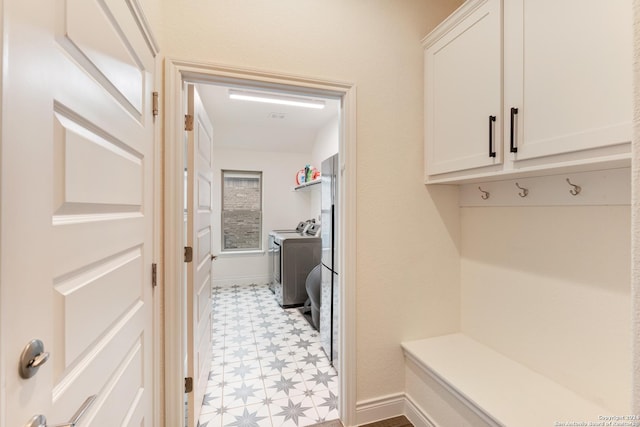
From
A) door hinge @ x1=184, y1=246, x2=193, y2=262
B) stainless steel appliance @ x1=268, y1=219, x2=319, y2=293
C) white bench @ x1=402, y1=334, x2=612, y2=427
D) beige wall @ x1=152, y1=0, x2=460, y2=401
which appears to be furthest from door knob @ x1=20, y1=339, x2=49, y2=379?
stainless steel appliance @ x1=268, y1=219, x2=319, y2=293

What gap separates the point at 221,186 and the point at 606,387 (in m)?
4.64

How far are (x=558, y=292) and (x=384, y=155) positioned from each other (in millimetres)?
1103

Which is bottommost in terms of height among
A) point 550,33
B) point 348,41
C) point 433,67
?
point 550,33

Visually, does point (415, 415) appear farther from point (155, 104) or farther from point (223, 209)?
point (223, 209)

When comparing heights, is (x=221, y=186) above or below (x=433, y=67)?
below

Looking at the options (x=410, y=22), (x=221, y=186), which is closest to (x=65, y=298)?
(x=410, y=22)

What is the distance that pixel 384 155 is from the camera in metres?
1.73

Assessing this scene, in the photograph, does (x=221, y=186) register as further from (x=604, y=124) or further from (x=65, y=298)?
(x=604, y=124)

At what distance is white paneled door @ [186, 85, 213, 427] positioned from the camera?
61.1 inches

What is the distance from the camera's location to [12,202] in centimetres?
48

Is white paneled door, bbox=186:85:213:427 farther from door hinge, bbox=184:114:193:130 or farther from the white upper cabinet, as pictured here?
the white upper cabinet

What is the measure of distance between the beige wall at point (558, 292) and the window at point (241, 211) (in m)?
3.67

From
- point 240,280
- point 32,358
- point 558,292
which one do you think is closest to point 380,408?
point 558,292

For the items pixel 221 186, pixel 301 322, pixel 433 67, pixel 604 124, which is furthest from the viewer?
pixel 221 186
